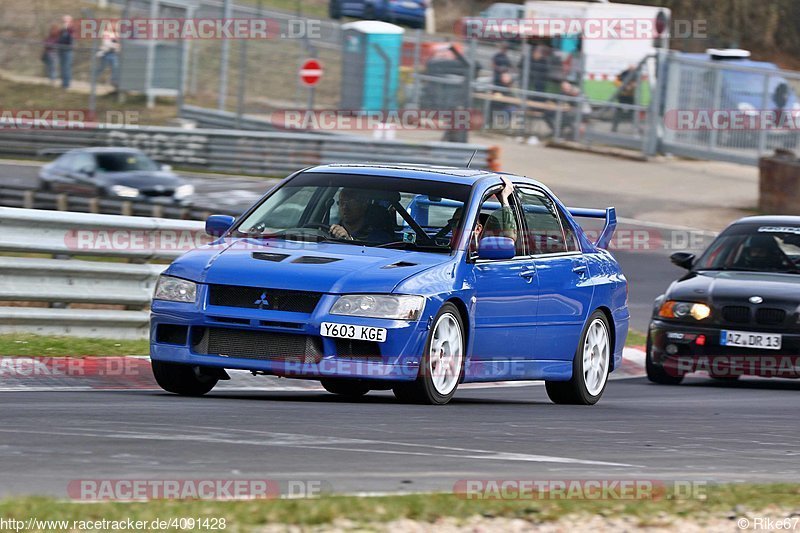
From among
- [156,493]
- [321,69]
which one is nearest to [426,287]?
[156,493]

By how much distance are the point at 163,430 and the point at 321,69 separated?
1111 inches

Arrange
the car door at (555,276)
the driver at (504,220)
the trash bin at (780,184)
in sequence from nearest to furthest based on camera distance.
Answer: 1. the driver at (504,220)
2. the car door at (555,276)
3. the trash bin at (780,184)

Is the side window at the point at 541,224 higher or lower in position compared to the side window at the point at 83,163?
higher

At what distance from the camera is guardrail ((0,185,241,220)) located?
22.8 metres

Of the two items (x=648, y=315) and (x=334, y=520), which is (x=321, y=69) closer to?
(x=648, y=315)

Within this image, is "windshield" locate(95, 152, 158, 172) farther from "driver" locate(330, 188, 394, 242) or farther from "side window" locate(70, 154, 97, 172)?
"driver" locate(330, 188, 394, 242)

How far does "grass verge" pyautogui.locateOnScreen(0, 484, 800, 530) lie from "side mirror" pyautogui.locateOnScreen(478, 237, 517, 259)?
3.30m

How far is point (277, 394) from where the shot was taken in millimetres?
9953

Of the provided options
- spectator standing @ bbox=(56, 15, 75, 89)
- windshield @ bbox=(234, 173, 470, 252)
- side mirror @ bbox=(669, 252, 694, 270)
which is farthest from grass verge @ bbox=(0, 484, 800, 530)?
spectator standing @ bbox=(56, 15, 75, 89)

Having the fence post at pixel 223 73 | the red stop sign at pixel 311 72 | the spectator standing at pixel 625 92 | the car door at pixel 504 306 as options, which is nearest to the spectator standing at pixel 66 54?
the fence post at pixel 223 73

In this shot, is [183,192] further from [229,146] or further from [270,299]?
[270,299]

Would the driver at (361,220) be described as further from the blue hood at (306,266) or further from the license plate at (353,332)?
the license plate at (353,332)

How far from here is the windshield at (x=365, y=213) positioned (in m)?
9.29

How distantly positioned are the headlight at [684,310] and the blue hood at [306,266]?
463cm
